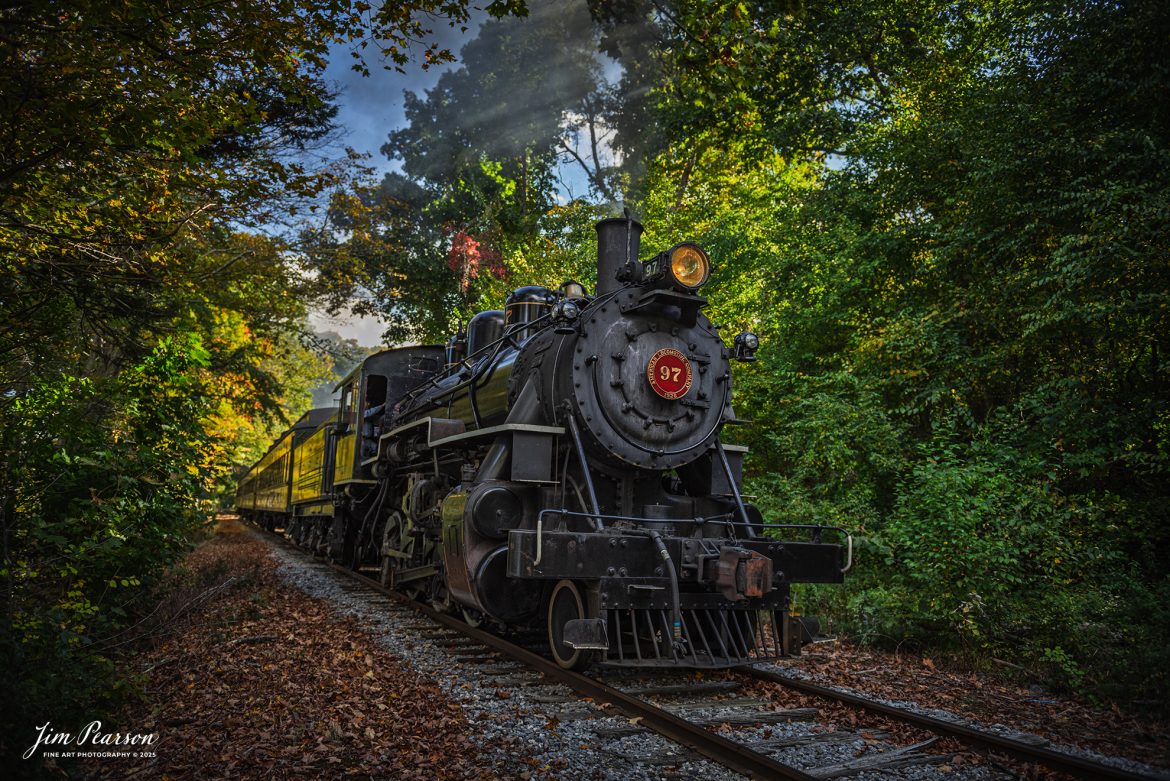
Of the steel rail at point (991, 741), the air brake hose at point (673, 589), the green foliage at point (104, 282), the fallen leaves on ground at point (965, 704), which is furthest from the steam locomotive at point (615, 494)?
the green foliage at point (104, 282)

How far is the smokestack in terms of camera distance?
6328 mm

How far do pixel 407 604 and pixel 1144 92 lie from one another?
9.72 meters

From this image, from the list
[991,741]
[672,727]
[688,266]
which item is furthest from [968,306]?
[672,727]

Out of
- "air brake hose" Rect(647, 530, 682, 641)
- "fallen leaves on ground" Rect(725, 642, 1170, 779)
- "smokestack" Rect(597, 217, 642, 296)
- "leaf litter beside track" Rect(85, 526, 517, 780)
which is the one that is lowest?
"leaf litter beside track" Rect(85, 526, 517, 780)

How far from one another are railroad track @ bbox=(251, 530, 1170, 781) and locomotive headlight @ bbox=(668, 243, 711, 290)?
307cm

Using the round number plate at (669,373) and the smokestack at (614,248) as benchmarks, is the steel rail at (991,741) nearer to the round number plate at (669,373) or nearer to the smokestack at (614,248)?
the round number plate at (669,373)

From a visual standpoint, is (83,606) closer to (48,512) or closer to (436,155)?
(48,512)

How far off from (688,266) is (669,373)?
896 millimetres

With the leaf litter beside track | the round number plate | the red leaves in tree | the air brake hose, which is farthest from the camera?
the red leaves in tree

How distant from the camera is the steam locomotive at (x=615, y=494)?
4.59 meters

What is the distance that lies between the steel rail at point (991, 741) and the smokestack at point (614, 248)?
3.59 meters

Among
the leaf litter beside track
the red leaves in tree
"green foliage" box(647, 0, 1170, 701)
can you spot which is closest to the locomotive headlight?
"green foliage" box(647, 0, 1170, 701)

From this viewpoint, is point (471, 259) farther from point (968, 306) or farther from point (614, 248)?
point (614, 248)

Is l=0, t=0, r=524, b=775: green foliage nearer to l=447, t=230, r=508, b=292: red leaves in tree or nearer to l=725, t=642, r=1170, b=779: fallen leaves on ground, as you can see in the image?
l=725, t=642, r=1170, b=779: fallen leaves on ground
